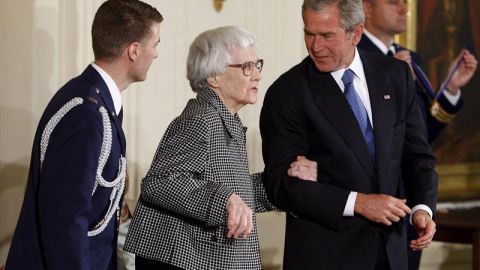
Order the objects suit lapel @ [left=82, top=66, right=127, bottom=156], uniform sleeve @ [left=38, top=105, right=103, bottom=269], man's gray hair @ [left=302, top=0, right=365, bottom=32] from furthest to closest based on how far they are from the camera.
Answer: man's gray hair @ [left=302, top=0, right=365, bottom=32] → suit lapel @ [left=82, top=66, right=127, bottom=156] → uniform sleeve @ [left=38, top=105, right=103, bottom=269]

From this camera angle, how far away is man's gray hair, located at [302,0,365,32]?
3.90 m

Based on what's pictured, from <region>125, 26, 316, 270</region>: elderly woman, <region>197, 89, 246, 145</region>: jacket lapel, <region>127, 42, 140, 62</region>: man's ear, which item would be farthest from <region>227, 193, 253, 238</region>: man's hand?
<region>127, 42, 140, 62</region>: man's ear

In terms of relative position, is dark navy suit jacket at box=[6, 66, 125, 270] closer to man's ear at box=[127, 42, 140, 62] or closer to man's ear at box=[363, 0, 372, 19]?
man's ear at box=[127, 42, 140, 62]

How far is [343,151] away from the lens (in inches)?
149

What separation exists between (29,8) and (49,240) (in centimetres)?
210

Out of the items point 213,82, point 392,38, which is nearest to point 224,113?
point 213,82

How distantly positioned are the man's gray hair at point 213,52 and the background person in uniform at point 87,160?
0.88ft

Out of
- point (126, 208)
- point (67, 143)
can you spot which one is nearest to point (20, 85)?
point (126, 208)

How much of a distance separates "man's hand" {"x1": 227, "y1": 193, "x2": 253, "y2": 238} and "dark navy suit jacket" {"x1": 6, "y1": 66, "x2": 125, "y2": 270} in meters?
0.41

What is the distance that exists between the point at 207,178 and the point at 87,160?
590 mm

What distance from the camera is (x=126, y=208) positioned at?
5.06 m

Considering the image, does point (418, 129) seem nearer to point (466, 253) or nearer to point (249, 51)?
point (249, 51)

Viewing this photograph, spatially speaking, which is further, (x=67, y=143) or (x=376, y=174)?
(x=376, y=174)

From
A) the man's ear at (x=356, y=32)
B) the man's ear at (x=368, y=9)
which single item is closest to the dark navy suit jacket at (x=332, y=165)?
the man's ear at (x=356, y=32)
